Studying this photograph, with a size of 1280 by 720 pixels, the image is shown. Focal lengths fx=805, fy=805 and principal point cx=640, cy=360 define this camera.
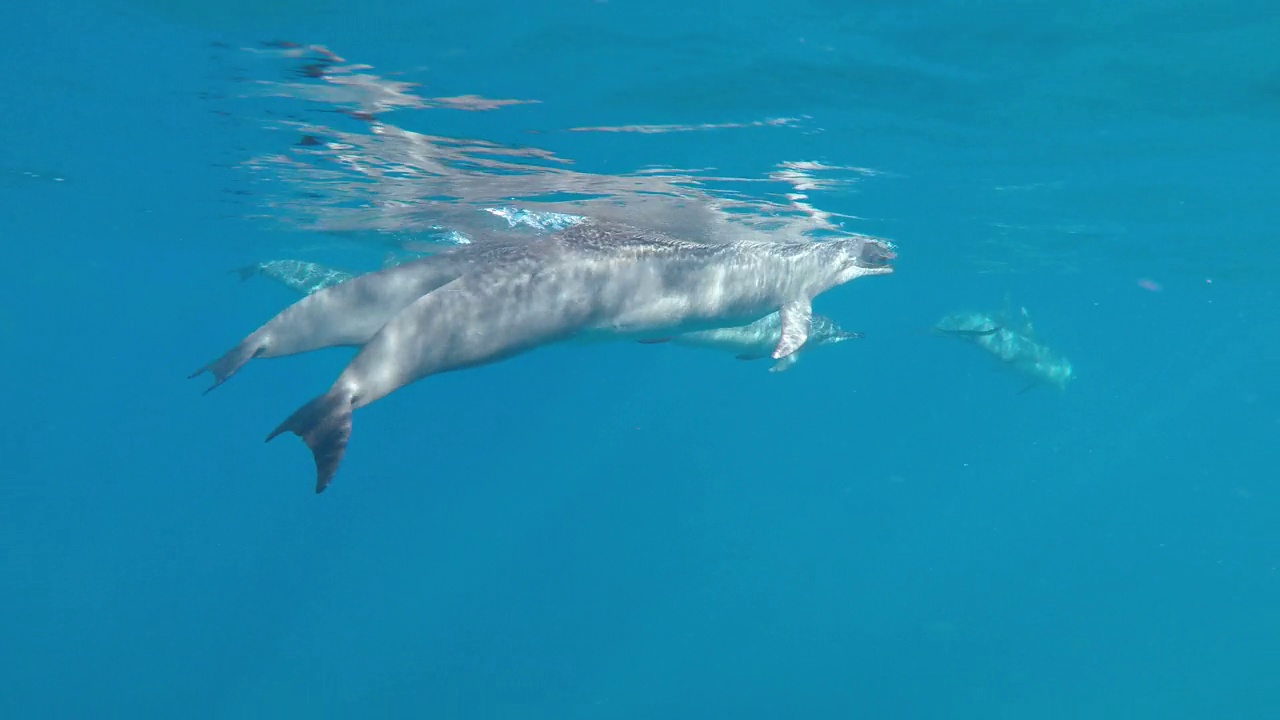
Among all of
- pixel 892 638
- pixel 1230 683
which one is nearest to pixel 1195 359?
pixel 1230 683

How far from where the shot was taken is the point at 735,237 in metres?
18.8

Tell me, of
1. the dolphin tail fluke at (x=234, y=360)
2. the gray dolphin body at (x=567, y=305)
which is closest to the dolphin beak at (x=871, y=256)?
the gray dolphin body at (x=567, y=305)

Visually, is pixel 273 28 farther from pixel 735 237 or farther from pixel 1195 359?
pixel 1195 359

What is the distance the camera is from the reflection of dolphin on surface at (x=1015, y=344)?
69.2 feet

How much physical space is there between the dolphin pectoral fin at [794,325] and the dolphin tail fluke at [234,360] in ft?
20.4

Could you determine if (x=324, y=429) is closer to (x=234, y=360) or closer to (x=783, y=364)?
(x=234, y=360)

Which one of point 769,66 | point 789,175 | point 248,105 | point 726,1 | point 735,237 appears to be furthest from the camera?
point 735,237

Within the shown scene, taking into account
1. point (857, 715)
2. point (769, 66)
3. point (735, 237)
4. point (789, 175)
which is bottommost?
point (857, 715)

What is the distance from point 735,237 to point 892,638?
82.9 feet

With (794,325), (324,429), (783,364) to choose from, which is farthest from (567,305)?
(783,364)

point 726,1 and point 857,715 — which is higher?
point 726,1

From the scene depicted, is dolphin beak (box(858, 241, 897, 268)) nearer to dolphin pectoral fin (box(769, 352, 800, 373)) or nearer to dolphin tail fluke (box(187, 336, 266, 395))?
dolphin pectoral fin (box(769, 352, 800, 373))

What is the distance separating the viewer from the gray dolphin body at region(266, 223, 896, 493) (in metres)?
6.18

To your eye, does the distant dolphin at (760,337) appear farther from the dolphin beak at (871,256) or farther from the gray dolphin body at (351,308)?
the gray dolphin body at (351,308)
